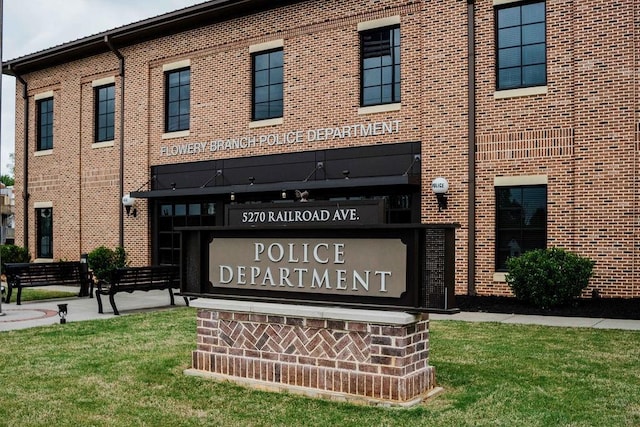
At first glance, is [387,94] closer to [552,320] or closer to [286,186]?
[286,186]

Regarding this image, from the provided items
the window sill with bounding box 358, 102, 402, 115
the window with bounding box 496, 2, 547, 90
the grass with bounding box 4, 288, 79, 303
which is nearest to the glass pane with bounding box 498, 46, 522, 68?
the window with bounding box 496, 2, 547, 90

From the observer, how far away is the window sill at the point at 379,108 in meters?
15.5

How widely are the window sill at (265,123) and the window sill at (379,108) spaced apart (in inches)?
99.0

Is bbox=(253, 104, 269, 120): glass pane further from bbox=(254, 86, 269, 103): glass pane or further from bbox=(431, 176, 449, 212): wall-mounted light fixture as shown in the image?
bbox=(431, 176, 449, 212): wall-mounted light fixture

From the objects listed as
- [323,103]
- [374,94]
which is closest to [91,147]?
[323,103]

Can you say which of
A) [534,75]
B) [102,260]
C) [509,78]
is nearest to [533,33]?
[534,75]

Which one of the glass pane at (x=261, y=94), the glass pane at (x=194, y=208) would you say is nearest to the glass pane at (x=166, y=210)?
the glass pane at (x=194, y=208)

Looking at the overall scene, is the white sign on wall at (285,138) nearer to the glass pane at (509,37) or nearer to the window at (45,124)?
the glass pane at (509,37)

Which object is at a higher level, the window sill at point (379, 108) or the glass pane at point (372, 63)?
the glass pane at point (372, 63)

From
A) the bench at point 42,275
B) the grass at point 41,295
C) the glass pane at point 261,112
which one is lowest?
the grass at point 41,295

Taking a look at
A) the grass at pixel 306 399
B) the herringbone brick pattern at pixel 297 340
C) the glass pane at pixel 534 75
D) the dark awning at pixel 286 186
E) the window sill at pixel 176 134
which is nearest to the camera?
the grass at pixel 306 399

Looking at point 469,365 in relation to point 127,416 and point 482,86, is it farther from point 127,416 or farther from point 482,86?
point 482,86

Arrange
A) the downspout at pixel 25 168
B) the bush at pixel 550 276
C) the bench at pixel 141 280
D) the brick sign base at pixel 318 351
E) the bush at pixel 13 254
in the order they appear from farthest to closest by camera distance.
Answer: the downspout at pixel 25 168 → the bush at pixel 13 254 → the bench at pixel 141 280 → the bush at pixel 550 276 → the brick sign base at pixel 318 351

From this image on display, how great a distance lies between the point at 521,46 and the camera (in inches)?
561
